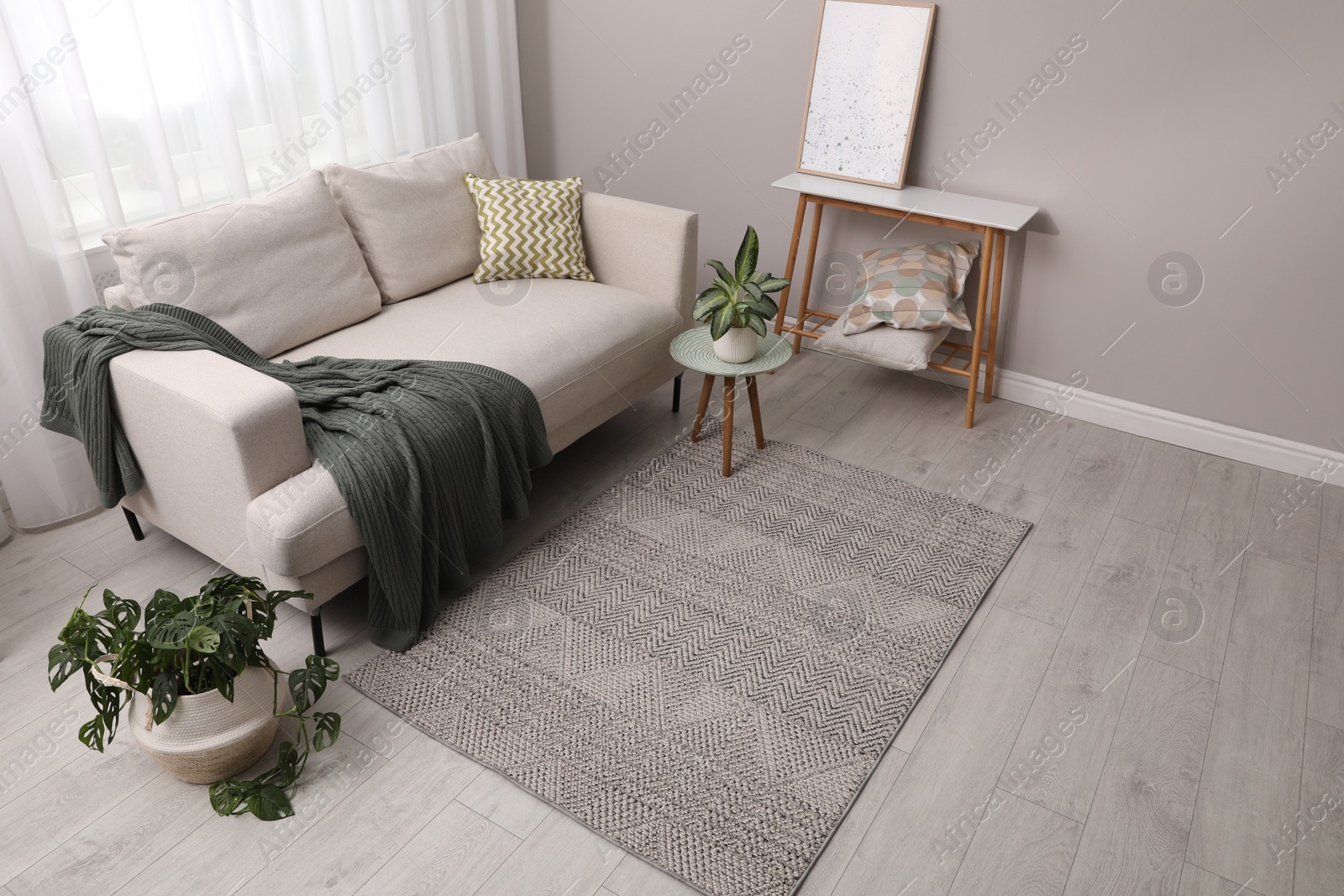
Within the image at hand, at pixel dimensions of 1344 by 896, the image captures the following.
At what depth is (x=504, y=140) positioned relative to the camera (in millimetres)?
3723

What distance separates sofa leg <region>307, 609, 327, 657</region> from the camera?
6.72 feet

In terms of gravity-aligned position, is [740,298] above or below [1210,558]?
above

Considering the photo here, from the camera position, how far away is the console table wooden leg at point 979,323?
2.91 metres

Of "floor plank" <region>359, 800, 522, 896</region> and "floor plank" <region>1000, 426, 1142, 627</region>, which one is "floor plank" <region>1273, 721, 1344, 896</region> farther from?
"floor plank" <region>359, 800, 522, 896</region>

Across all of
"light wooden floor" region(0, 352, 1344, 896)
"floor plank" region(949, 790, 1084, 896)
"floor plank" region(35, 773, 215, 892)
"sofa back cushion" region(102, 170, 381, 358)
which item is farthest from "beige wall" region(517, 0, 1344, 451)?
"floor plank" region(35, 773, 215, 892)

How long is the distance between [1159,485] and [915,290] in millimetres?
921

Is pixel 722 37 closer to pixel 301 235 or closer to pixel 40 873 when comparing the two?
pixel 301 235

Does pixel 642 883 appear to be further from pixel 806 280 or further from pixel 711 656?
pixel 806 280

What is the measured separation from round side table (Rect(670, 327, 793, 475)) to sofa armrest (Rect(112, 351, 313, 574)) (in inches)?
43.3

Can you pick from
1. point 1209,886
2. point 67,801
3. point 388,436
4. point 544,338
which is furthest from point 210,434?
point 1209,886

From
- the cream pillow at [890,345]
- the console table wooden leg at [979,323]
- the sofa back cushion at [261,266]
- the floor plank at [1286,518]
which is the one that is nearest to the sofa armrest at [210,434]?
the sofa back cushion at [261,266]

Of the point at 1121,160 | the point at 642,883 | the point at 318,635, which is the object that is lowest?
the point at 642,883

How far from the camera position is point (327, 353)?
2.47m

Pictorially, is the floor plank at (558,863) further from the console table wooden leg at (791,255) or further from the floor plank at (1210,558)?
the console table wooden leg at (791,255)
